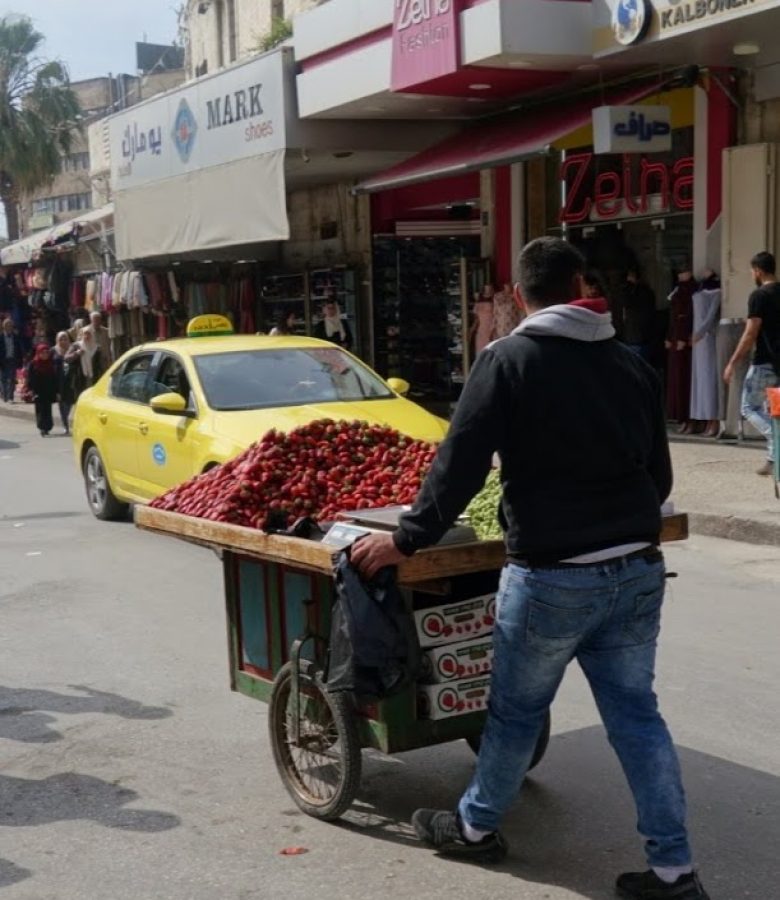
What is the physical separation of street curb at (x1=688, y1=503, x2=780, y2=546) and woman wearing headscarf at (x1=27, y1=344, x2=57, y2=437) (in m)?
12.8

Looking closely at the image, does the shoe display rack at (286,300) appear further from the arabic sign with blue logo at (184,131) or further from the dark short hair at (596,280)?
the dark short hair at (596,280)

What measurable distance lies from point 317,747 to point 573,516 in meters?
1.54

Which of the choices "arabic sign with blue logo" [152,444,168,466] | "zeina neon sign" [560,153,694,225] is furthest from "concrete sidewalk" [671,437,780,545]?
"arabic sign with blue logo" [152,444,168,466]

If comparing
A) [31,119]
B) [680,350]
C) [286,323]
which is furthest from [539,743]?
[31,119]

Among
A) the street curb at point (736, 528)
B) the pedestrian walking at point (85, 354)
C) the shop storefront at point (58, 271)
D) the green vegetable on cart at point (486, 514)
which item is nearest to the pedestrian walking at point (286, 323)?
the pedestrian walking at point (85, 354)

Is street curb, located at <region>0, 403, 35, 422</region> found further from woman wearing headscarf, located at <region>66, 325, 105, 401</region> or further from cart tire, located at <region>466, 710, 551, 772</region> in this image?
cart tire, located at <region>466, 710, 551, 772</region>

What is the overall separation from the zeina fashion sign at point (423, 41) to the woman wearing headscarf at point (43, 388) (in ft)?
26.7

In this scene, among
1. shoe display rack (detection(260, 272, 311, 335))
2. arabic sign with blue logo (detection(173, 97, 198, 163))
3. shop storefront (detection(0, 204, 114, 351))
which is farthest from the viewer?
shop storefront (detection(0, 204, 114, 351))

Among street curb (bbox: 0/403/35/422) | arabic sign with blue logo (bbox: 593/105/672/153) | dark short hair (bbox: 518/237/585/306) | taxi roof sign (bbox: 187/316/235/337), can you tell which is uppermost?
arabic sign with blue logo (bbox: 593/105/672/153)

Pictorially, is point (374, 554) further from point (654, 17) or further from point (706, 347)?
point (706, 347)

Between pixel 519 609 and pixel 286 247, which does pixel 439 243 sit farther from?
pixel 519 609

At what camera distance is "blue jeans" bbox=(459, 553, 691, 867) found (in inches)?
149

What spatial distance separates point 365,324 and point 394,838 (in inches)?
684

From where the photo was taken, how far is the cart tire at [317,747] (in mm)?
4543
